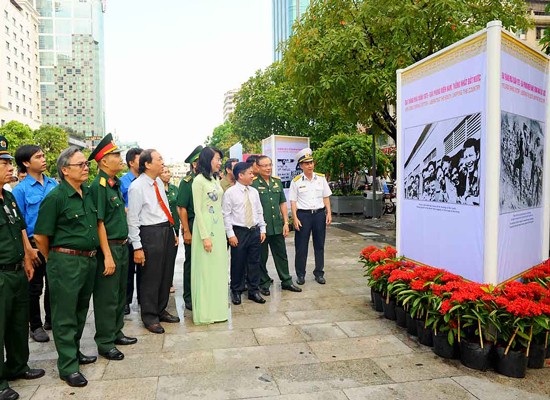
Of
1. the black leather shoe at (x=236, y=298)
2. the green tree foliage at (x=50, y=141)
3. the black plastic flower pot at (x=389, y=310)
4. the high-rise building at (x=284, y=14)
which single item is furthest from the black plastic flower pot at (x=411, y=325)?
the high-rise building at (x=284, y=14)

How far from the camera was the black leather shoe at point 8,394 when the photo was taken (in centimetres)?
308

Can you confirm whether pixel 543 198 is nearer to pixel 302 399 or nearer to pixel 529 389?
pixel 529 389

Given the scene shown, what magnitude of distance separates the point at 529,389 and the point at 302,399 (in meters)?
1.60

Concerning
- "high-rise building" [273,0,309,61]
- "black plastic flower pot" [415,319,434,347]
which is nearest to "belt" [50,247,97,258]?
"black plastic flower pot" [415,319,434,347]

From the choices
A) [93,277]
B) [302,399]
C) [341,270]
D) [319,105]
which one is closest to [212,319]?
[93,277]

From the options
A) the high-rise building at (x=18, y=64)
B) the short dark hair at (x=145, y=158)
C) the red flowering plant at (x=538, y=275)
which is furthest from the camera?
the high-rise building at (x=18, y=64)

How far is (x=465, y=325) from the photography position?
3.58 meters

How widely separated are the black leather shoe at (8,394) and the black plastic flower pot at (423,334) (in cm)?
323

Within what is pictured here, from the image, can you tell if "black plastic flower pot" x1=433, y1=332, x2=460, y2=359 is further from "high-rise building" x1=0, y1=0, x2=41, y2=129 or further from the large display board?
"high-rise building" x1=0, y1=0, x2=41, y2=129

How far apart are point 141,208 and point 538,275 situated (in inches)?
149

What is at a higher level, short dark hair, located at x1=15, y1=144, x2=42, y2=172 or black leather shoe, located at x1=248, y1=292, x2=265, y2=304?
short dark hair, located at x1=15, y1=144, x2=42, y2=172

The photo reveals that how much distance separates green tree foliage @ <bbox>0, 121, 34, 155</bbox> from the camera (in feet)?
123

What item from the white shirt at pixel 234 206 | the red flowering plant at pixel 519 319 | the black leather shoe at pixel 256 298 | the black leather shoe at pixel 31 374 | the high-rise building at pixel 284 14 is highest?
the high-rise building at pixel 284 14

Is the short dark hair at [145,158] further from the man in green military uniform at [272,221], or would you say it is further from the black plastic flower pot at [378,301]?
the black plastic flower pot at [378,301]
